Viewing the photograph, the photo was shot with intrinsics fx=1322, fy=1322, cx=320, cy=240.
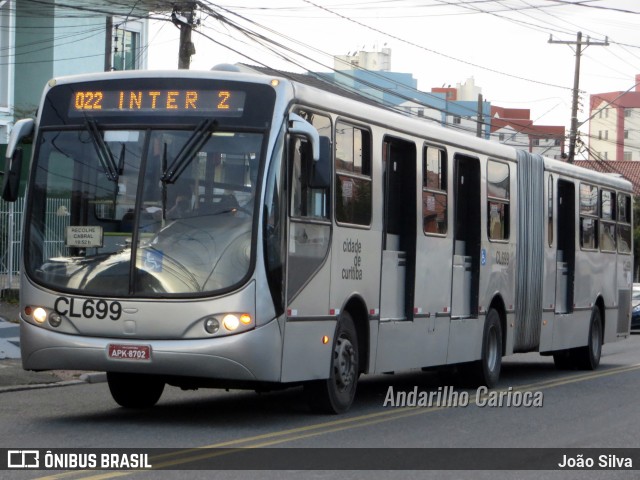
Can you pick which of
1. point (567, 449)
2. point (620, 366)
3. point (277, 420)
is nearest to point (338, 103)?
point (277, 420)

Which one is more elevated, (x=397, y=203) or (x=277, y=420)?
(x=397, y=203)

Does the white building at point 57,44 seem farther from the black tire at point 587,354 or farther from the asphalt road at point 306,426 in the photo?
the asphalt road at point 306,426

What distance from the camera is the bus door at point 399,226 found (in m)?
13.7

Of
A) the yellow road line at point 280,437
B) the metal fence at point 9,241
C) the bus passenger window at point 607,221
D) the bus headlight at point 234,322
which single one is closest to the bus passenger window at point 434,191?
the yellow road line at point 280,437

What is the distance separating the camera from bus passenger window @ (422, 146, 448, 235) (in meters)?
14.5

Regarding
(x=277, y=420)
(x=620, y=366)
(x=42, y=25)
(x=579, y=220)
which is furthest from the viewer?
(x=42, y=25)

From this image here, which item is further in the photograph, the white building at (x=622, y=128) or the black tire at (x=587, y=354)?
the white building at (x=622, y=128)

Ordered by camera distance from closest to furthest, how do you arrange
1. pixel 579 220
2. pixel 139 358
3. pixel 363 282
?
pixel 139 358 < pixel 363 282 < pixel 579 220

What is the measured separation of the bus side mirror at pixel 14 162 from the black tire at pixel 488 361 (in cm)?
696

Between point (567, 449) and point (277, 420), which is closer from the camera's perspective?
point (567, 449)

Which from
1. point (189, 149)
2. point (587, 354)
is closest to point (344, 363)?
point (189, 149)

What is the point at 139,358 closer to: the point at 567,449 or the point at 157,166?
the point at 157,166

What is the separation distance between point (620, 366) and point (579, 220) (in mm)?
2938

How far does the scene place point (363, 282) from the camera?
12.9 metres
